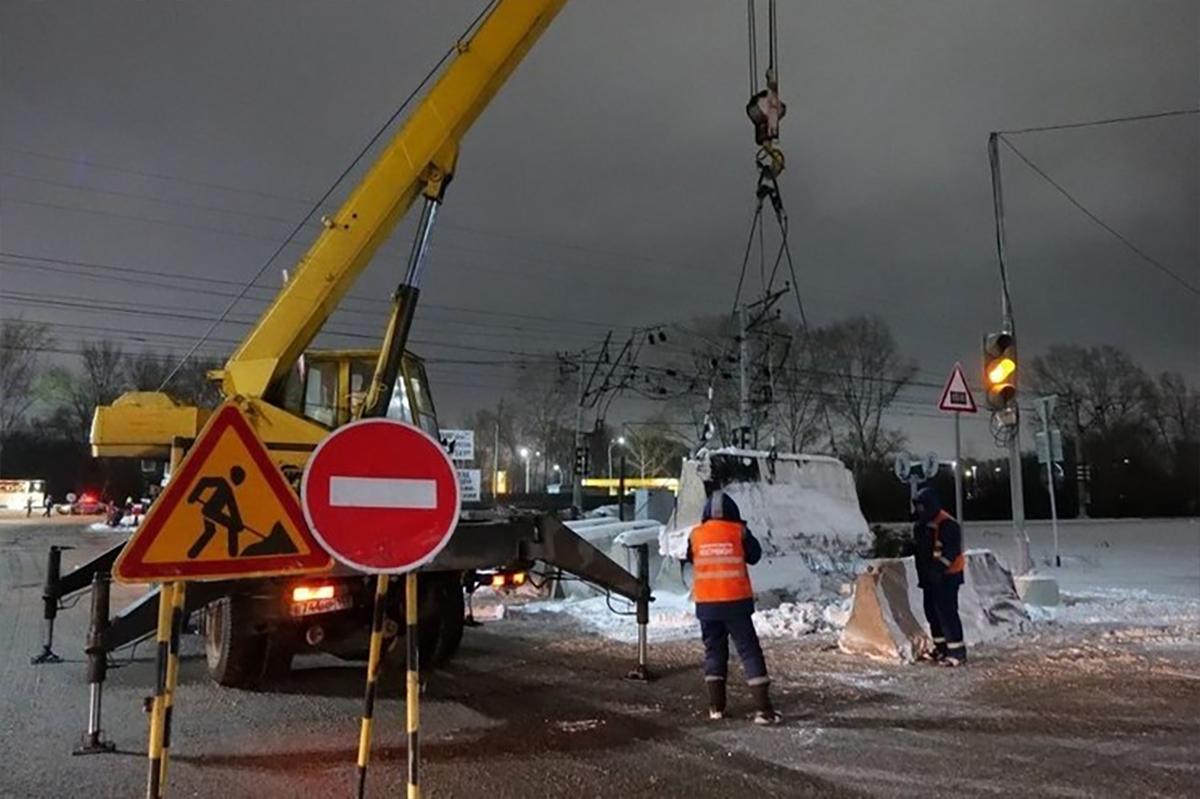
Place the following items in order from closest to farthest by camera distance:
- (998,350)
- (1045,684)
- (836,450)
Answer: (1045,684)
(998,350)
(836,450)

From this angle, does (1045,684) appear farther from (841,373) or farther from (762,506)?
(841,373)

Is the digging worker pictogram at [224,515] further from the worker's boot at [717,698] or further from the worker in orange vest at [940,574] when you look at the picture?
the worker in orange vest at [940,574]

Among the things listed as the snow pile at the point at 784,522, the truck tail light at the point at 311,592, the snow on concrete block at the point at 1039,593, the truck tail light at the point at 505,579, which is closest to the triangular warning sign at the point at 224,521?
the truck tail light at the point at 311,592

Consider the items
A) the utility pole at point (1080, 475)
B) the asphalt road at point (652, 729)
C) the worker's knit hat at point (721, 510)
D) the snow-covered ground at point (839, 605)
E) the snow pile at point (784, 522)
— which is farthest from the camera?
the utility pole at point (1080, 475)

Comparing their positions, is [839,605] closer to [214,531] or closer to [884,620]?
[884,620]

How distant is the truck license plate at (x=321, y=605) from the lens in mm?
7145

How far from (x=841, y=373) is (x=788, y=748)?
52850 mm

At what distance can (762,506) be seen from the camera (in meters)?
12.8

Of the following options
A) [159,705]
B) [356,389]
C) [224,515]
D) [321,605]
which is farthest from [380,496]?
[356,389]

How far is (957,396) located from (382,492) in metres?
9.49

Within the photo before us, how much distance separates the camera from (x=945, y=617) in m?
8.56

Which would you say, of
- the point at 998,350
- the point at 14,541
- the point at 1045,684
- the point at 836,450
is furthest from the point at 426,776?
the point at 836,450

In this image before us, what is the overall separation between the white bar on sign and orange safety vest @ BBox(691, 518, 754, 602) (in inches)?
120

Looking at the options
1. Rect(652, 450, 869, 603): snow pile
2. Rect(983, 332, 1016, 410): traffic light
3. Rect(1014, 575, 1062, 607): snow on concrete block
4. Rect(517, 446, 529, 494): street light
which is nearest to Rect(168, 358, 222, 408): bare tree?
Rect(652, 450, 869, 603): snow pile
